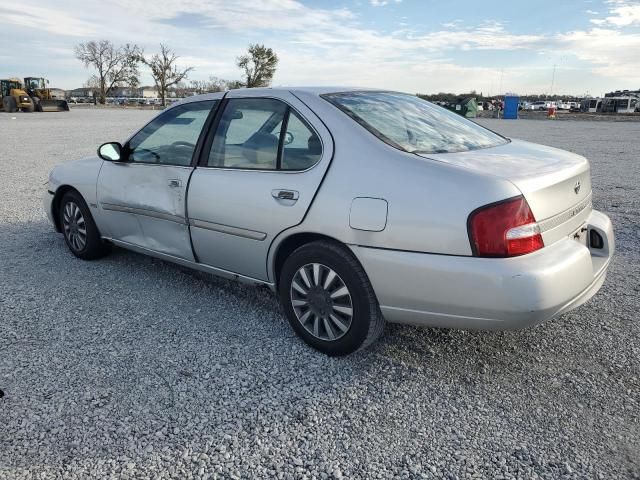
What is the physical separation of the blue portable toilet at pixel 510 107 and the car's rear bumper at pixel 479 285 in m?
42.5

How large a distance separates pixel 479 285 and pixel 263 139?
1.71 meters

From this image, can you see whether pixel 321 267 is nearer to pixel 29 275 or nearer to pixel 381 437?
pixel 381 437

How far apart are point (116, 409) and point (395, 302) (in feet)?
5.06

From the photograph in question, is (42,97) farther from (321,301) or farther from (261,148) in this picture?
(321,301)

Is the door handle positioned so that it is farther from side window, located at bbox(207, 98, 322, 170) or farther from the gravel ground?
the gravel ground

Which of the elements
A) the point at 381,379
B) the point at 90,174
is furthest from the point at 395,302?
the point at 90,174

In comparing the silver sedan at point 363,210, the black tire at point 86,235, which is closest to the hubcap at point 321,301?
the silver sedan at point 363,210

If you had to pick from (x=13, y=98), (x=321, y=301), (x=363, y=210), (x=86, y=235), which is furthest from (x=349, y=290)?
(x=13, y=98)

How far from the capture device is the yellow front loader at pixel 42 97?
40031 mm

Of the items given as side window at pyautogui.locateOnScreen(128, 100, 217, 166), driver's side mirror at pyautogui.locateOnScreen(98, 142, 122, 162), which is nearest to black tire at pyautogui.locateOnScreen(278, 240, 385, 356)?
side window at pyautogui.locateOnScreen(128, 100, 217, 166)

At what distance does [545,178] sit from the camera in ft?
9.04

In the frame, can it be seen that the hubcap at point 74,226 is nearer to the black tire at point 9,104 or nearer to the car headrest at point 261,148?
the car headrest at point 261,148

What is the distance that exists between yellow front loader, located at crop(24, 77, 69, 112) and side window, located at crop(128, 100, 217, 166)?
136ft

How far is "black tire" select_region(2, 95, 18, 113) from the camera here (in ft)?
123
